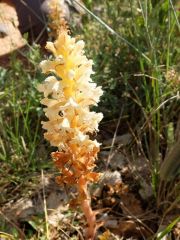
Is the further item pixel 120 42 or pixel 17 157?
pixel 120 42

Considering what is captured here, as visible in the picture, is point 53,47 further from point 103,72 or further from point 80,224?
point 103,72

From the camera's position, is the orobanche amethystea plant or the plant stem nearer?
the orobanche amethystea plant

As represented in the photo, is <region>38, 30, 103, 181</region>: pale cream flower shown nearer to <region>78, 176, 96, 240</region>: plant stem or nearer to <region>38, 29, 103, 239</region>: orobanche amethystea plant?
<region>38, 29, 103, 239</region>: orobanche amethystea plant

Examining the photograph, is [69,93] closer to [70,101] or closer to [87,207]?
[70,101]

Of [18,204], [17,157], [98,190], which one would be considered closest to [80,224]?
[98,190]

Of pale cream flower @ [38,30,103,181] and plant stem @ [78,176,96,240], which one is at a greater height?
pale cream flower @ [38,30,103,181]

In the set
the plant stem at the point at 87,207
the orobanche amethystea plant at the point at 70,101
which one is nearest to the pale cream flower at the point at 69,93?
the orobanche amethystea plant at the point at 70,101

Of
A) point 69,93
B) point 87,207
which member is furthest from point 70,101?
point 87,207

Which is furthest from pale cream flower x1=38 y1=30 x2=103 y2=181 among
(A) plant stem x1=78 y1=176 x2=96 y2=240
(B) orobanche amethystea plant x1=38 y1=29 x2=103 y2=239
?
(A) plant stem x1=78 y1=176 x2=96 y2=240

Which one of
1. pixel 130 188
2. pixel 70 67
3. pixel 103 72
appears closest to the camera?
pixel 70 67
